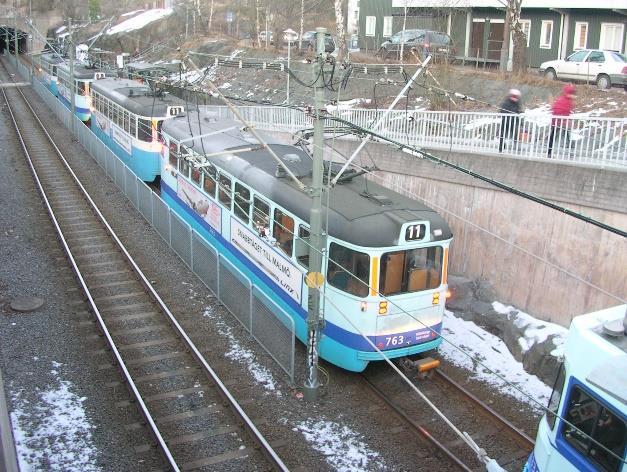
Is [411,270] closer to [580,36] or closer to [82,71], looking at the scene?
[580,36]

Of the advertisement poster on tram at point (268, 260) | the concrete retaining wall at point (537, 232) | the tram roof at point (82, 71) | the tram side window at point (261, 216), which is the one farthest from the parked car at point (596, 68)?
the tram roof at point (82, 71)

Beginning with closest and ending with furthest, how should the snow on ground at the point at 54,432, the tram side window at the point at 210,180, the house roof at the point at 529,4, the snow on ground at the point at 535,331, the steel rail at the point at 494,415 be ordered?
the snow on ground at the point at 54,432 → the steel rail at the point at 494,415 → the snow on ground at the point at 535,331 → the tram side window at the point at 210,180 → the house roof at the point at 529,4

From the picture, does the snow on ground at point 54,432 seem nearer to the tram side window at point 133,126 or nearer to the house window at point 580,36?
the tram side window at point 133,126

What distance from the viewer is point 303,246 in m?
10.6

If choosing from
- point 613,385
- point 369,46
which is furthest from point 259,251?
point 369,46

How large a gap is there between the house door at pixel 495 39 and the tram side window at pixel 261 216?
2358cm

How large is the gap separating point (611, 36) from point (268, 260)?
900 inches

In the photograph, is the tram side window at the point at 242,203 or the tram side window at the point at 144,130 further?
the tram side window at the point at 144,130

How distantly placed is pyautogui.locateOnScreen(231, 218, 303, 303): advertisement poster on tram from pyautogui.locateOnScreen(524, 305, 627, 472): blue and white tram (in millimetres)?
5366

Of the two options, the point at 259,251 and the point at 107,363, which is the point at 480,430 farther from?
the point at 107,363

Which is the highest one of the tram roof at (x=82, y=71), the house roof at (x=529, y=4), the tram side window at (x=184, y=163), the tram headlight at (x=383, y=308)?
the house roof at (x=529, y=4)

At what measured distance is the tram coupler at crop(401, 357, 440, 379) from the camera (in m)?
10.8

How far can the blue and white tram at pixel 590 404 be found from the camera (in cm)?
567

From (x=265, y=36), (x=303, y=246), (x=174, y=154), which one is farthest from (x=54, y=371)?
(x=265, y=36)
